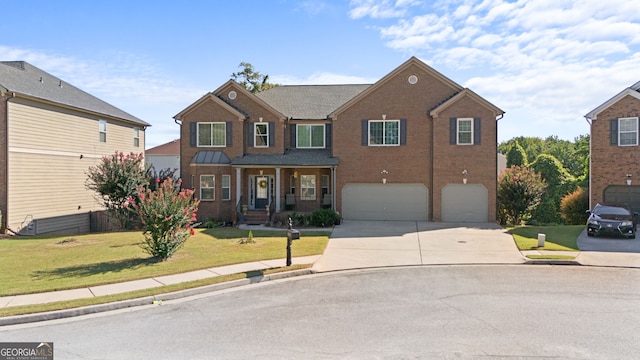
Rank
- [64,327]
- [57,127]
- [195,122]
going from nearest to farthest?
[64,327] < [57,127] < [195,122]

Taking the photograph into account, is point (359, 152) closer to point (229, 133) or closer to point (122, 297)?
point (229, 133)

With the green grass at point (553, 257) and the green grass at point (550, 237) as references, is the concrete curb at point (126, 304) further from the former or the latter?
the green grass at point (550, 237)

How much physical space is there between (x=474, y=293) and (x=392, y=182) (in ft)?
47.7

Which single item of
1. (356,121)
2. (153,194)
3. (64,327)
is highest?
(356,121)

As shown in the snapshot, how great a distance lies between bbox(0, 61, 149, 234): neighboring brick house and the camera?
67.3 feet

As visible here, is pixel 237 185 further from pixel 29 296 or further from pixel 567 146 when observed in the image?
pixel 567 146

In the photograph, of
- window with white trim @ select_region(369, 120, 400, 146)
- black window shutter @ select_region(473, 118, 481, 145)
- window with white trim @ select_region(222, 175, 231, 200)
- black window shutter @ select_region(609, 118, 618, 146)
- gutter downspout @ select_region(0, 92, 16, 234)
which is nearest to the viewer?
gutter downspout @ select_region(0, 92, 16, 234)

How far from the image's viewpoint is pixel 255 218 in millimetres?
24219

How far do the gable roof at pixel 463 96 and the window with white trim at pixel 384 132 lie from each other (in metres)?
2.26

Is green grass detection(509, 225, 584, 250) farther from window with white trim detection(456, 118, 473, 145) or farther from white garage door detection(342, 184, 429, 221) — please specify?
window with white trim detection(456, 118, 473, 145)

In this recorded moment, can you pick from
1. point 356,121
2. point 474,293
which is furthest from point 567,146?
point 474,293

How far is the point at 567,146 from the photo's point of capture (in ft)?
246

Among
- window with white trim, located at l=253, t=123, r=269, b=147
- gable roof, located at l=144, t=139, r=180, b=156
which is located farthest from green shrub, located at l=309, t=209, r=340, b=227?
gable roof, located at l=144, t=139, r=180, b=156

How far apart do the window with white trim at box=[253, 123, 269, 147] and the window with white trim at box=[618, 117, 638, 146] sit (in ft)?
63.8
